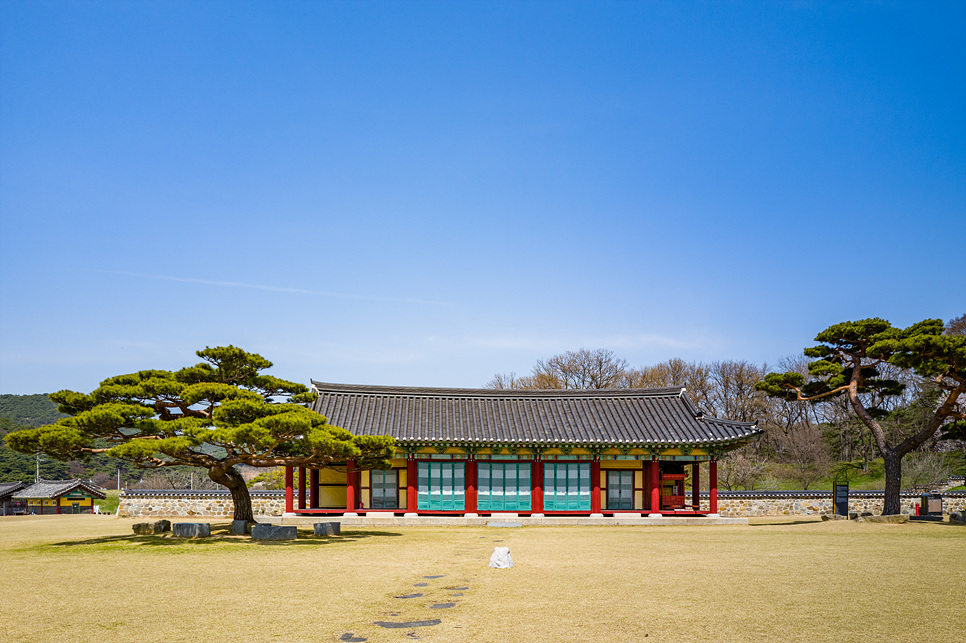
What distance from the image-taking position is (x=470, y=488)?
1229 inches

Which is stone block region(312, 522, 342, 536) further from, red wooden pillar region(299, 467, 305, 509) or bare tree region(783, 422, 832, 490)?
bare tree region(783, 422, 832, 490)

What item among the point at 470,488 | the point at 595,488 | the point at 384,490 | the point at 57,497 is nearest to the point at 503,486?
the point at 470,488

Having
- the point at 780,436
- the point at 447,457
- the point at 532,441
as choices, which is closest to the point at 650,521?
the point at 532,441

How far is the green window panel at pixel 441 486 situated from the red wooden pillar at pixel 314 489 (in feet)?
15.5

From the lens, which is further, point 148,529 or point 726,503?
point 726,503

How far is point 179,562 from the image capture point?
53.2ft

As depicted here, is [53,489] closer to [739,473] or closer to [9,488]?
[9,488]

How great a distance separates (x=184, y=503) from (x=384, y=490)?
10.4 metres

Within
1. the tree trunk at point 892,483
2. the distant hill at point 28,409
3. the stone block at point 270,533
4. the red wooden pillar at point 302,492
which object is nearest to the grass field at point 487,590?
the stone block at point 270,533

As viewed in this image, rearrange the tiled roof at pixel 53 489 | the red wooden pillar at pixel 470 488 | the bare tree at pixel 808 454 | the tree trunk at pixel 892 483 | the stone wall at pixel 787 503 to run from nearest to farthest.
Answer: the tree trunk at pixel 892 483 → the red wooden pillar at pixel 470 488 → the stone wall at pixel 787 503 → the tiled roof at pixel 53 489 → the bare tree at pixel 808 454

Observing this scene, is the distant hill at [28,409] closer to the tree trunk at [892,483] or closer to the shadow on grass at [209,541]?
the shadow on grass at [209,541]

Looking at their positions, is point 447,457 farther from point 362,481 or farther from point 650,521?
point 650,521

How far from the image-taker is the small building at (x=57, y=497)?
152ft

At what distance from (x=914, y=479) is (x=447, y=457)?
31811 mm
